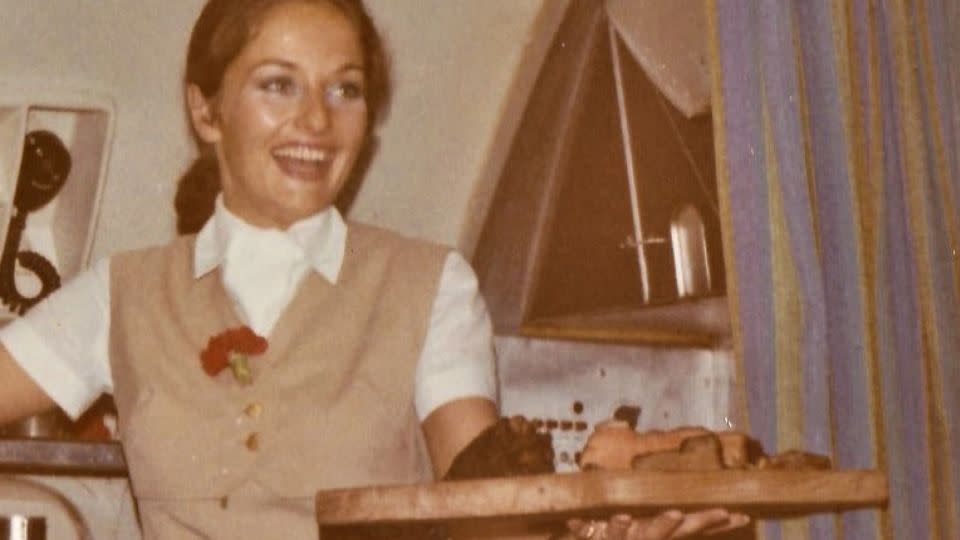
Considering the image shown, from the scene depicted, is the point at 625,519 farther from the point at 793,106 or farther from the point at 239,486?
the point at 793,106

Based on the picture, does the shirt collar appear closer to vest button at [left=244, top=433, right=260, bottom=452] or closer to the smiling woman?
the smiling woman

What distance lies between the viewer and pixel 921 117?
1880 millimetres

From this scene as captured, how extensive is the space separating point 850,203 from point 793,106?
14cm

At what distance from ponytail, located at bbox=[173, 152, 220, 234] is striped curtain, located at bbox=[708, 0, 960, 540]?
0.56 meters

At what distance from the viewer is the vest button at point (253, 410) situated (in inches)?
56.0

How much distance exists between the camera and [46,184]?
228cm

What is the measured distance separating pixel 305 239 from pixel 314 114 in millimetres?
129

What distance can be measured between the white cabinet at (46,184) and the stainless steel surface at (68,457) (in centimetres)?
35

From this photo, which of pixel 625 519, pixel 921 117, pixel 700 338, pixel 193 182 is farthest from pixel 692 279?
pixel 625 519

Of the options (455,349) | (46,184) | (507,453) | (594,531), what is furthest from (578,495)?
(46,184)

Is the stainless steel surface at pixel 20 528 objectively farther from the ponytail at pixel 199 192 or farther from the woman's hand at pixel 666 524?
the woman's hand at pixel 666 524

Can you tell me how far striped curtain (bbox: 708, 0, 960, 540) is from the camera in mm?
1634

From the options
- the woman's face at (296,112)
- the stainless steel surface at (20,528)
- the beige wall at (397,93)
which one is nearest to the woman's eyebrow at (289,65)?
the woman's face at (296,112)

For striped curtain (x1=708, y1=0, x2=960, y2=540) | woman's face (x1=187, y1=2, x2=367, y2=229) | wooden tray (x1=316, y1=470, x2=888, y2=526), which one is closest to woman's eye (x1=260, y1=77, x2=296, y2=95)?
woman's face (x1=187, y1=2, x2=367, y2=229)
